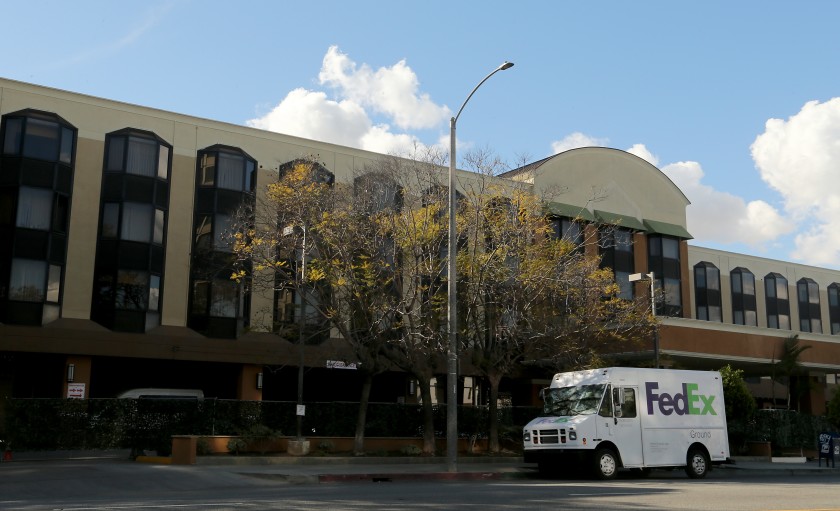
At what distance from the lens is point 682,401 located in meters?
22.9

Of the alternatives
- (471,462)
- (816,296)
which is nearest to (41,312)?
(471,462)

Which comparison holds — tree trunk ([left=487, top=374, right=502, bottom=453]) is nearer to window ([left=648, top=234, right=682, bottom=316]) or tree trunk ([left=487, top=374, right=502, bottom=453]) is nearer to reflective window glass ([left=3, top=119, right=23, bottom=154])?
reflective window glass ([left=3, top=119, right=23, bottom=154])

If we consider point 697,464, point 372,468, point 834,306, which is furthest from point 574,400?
point 834,306

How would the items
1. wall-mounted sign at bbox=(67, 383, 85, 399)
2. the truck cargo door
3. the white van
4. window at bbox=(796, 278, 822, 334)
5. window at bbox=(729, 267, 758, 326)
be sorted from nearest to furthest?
the truck cargo door → wall-mounted sign at bbox=(67, 383, 85, 399) → the white van → window at bbox=(729, 267, 758, 326) → window at bbox=(796, 278, 822, 334)

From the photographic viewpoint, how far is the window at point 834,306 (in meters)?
66.2

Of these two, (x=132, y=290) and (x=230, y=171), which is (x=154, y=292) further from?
(x=230, y=171)

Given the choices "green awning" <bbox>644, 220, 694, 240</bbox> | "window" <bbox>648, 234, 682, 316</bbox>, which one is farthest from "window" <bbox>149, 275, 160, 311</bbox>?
"window" <bbox>648, 234, 682, 316</bbox>

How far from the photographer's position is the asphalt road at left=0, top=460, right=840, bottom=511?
1320 centimetres

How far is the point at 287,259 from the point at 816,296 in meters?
51.1

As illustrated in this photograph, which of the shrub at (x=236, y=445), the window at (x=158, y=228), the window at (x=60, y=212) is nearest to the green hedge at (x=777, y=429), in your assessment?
the shrub at (x=236, y=445)

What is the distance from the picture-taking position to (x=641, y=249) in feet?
158

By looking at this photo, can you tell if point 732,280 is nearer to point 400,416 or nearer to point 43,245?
point 400,416

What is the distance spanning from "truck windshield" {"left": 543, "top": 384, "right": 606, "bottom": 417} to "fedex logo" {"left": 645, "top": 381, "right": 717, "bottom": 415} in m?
1.45

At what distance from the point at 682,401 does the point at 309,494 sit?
11590mm
